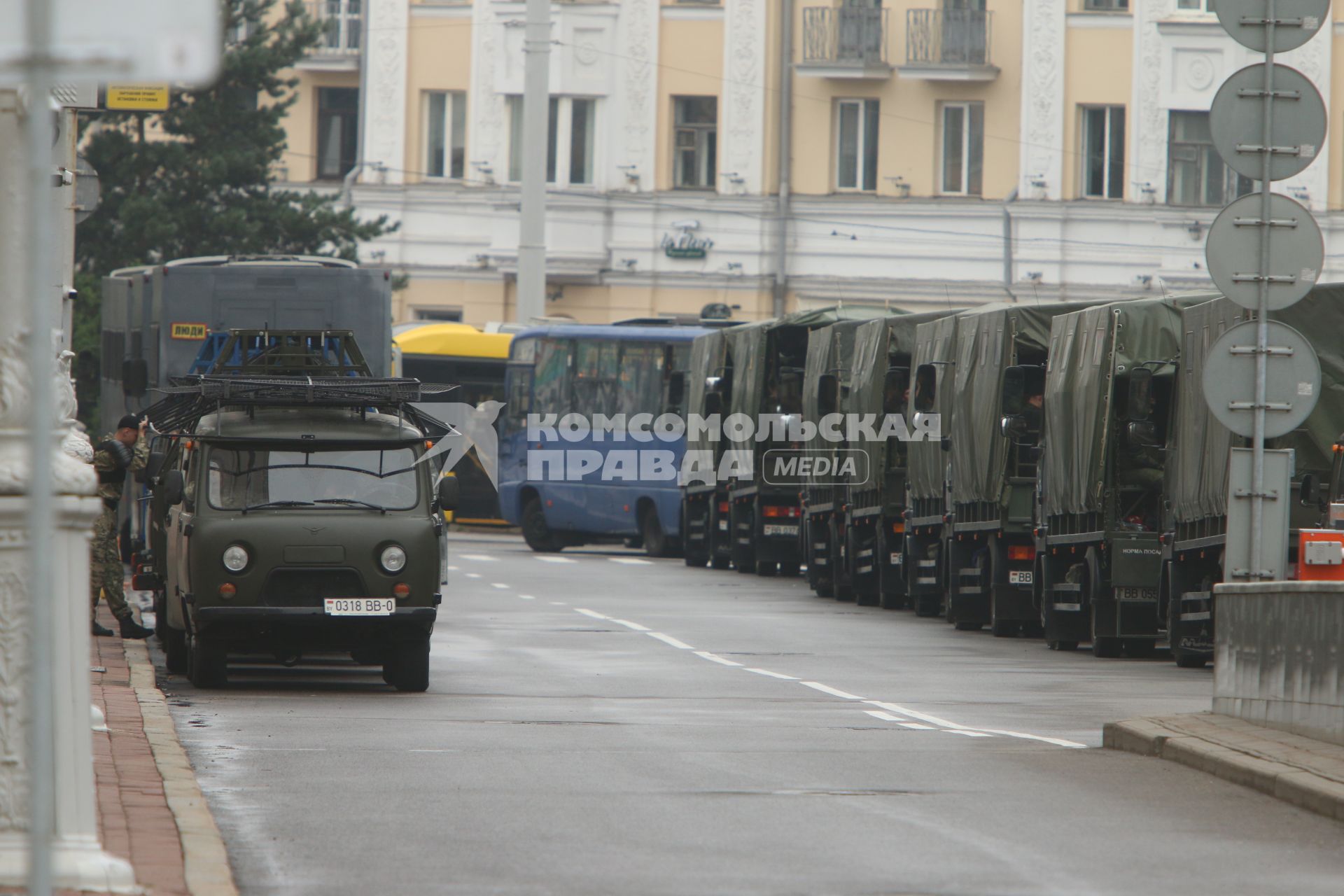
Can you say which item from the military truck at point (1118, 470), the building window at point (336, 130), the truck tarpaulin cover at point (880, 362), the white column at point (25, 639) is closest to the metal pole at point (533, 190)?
the building window at point (336, 130)

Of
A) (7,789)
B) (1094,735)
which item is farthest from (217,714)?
(7,789)

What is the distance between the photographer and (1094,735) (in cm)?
1404

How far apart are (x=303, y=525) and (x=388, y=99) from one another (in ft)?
114

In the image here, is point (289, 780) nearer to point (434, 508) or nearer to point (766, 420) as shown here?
point (434, 508)

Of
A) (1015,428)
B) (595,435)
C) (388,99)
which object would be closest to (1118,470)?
(1015,428)

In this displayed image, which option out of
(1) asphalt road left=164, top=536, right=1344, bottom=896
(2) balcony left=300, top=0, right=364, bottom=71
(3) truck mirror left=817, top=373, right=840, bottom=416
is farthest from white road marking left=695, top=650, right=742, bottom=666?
(2) balcony left=300, top=0, right=364, bottom=71

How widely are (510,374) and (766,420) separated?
7.95 meters

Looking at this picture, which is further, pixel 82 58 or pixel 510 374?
pixel 510 374

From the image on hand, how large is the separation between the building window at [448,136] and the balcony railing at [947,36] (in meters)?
9.07

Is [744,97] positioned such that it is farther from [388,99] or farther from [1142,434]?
[1142,434]

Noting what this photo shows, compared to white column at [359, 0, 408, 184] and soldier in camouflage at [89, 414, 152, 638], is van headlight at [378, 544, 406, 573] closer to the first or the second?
soldier in camouflage at [89, 414, 152, 638]

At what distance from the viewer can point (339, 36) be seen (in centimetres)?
5262

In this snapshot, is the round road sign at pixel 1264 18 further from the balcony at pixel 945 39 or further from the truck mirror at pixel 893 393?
the balcony at pixel 945 39

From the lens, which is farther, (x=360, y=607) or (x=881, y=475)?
(x=881, y=475)
